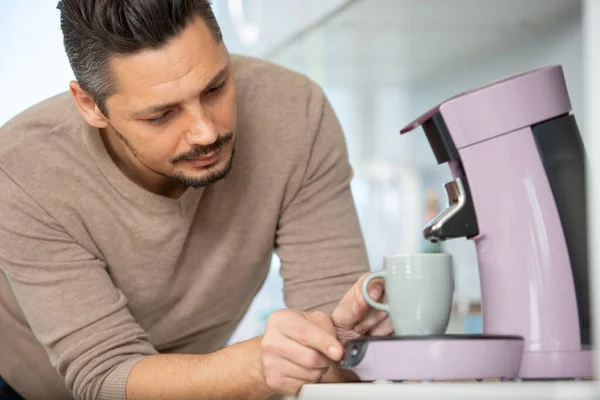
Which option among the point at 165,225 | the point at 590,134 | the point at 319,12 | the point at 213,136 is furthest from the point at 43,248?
the point at 590,134

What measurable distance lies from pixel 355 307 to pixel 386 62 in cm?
268

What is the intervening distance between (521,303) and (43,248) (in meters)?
0.81

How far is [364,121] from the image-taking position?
157 inches

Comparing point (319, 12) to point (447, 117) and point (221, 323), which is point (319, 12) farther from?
point (447, 117)

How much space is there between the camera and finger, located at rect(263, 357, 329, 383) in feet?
2.97

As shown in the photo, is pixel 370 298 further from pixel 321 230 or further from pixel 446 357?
pixel 321 230

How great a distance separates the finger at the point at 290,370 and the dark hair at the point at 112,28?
0.54 metres

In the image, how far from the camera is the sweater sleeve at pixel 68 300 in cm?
124

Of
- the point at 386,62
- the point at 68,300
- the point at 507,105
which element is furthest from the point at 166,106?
the point at 386,62

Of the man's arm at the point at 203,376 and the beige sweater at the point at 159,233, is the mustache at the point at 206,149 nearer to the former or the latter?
the beige sweater at the point at 159,233

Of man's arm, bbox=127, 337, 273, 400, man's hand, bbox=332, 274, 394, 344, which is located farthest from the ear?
man's hand, bbox=332, 274, 394, 344

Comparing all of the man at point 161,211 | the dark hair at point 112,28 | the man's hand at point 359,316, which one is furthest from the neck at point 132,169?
the man's hand at point 359,316

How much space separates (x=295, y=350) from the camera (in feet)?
2.97

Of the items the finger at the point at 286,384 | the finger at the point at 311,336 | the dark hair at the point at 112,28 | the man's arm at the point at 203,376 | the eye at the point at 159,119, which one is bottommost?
the man's arm at the point at 203,376
